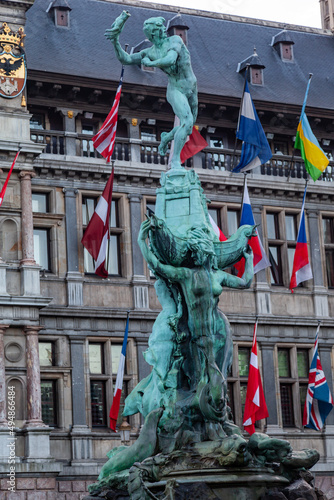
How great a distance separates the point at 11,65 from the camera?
3475cm

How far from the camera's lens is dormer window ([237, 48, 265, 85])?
40.8 m

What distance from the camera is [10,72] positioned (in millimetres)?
34750

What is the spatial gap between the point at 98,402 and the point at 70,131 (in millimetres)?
7993

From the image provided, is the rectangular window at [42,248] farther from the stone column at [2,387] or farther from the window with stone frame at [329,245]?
the window with stone frame at [329,245]

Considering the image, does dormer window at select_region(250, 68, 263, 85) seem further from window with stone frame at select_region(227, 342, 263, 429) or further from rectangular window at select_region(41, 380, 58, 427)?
rectangular window at select_region(41, 380, 58, 427)

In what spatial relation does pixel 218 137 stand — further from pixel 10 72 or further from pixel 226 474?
pixel 226 474

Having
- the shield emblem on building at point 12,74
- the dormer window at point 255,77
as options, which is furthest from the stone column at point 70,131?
the dormer window at point 255,77

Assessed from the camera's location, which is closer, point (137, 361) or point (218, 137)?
point (137, 361)

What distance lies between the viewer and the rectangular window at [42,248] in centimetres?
3547

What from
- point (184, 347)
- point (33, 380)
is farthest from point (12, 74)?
point (184, 347)

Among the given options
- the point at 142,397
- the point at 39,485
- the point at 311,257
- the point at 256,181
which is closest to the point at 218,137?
the point at 256,181

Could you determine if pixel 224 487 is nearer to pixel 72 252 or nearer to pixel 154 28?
pixel 154 28

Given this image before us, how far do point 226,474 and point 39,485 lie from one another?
16.0 meters

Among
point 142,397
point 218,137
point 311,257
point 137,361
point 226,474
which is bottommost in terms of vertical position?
point 226,474
